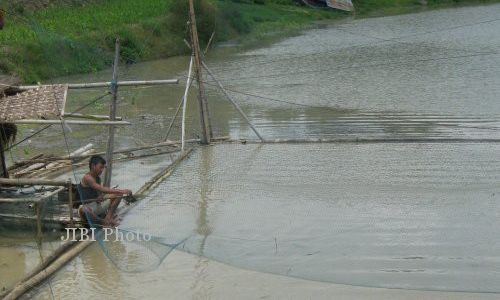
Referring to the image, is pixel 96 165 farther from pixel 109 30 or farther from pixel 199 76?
pixel 109 30

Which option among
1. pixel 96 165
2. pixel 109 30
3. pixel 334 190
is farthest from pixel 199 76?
pixel 109 30

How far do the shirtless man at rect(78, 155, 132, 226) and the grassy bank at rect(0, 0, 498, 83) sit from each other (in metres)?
6.34

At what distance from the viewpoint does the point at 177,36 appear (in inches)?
886

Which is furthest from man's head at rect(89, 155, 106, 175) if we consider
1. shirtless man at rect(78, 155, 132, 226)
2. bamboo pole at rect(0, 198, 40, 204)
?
bamboo pole at rect(0, 198, 40, 204)

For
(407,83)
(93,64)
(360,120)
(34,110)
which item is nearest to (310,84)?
(407,83)

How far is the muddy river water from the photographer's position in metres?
5.72

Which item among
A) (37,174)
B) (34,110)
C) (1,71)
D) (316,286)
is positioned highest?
(1,71)

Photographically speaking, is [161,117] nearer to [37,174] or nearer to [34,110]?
[37,174]

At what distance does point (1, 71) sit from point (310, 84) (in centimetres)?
655

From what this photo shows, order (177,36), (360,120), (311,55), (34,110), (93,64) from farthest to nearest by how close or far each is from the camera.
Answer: (177,36), (311,55), (93,64), (360,120), (34,110)

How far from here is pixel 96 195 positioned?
6.70m

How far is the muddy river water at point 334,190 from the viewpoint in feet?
18.8

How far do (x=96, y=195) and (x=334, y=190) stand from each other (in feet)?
7.80

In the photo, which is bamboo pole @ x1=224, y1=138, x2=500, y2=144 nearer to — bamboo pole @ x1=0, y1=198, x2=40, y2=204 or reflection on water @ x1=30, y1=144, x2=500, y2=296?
reflection on water @ x1=30, y1=144, x2=500, y2=296
